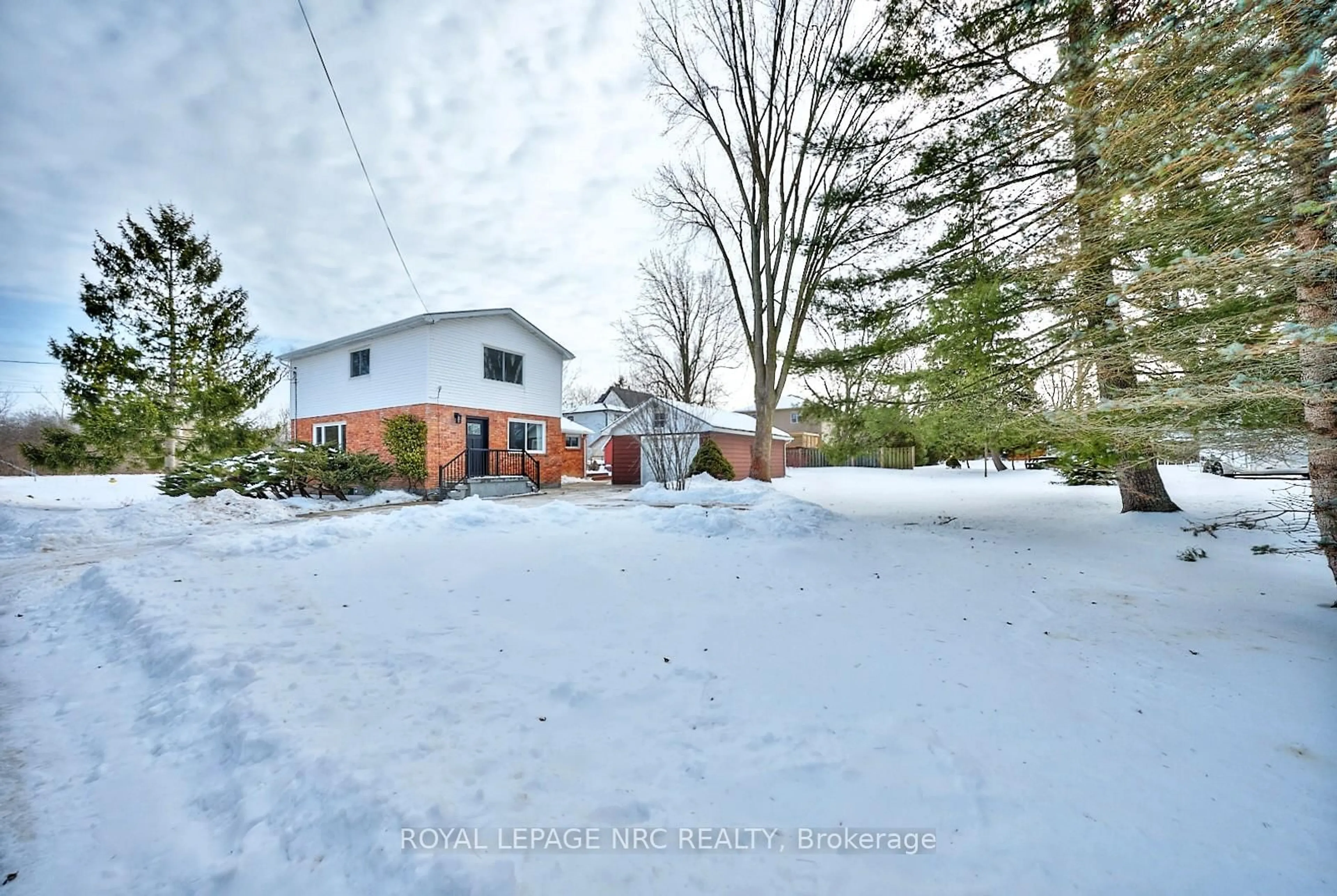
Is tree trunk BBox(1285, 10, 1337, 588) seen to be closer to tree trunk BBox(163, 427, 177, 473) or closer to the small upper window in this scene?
the small upper window

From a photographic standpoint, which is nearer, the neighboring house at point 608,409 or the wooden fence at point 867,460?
the wooden fence at point 867,460

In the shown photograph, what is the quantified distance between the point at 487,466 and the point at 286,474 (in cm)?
509

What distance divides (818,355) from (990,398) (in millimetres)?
3020

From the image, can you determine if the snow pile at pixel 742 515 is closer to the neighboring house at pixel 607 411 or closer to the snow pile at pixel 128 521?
the snow pile at pixel 128 521

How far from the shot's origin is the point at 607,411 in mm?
31797

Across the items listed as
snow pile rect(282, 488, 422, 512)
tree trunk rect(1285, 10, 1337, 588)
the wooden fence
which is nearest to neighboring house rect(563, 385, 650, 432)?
the wooden fence

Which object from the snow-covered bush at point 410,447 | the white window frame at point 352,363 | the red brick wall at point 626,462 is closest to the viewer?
the snow-covered bush at point 410,447

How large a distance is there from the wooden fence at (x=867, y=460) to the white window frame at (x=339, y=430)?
18.8m

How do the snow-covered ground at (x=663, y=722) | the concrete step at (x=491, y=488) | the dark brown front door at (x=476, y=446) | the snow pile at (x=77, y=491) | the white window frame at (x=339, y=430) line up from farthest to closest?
1. the white window frame at (x=339, y=430)
2. the dark brown front door at (x=476, y=446)
3. the concrete step at (x=491, y=488)
4. the snow pile at (x=77, y=491)
5. the snow-covered ground at (x=663, y=722)

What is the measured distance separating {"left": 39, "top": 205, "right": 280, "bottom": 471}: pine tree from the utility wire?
7570 mm

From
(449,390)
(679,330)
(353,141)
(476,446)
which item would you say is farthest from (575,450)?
(353,141)

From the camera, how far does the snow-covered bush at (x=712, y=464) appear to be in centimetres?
1641

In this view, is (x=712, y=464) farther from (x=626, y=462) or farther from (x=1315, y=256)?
(x=1315, y=256)

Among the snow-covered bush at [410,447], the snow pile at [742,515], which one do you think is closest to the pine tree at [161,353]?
the snow-covered bush at [410,447]
